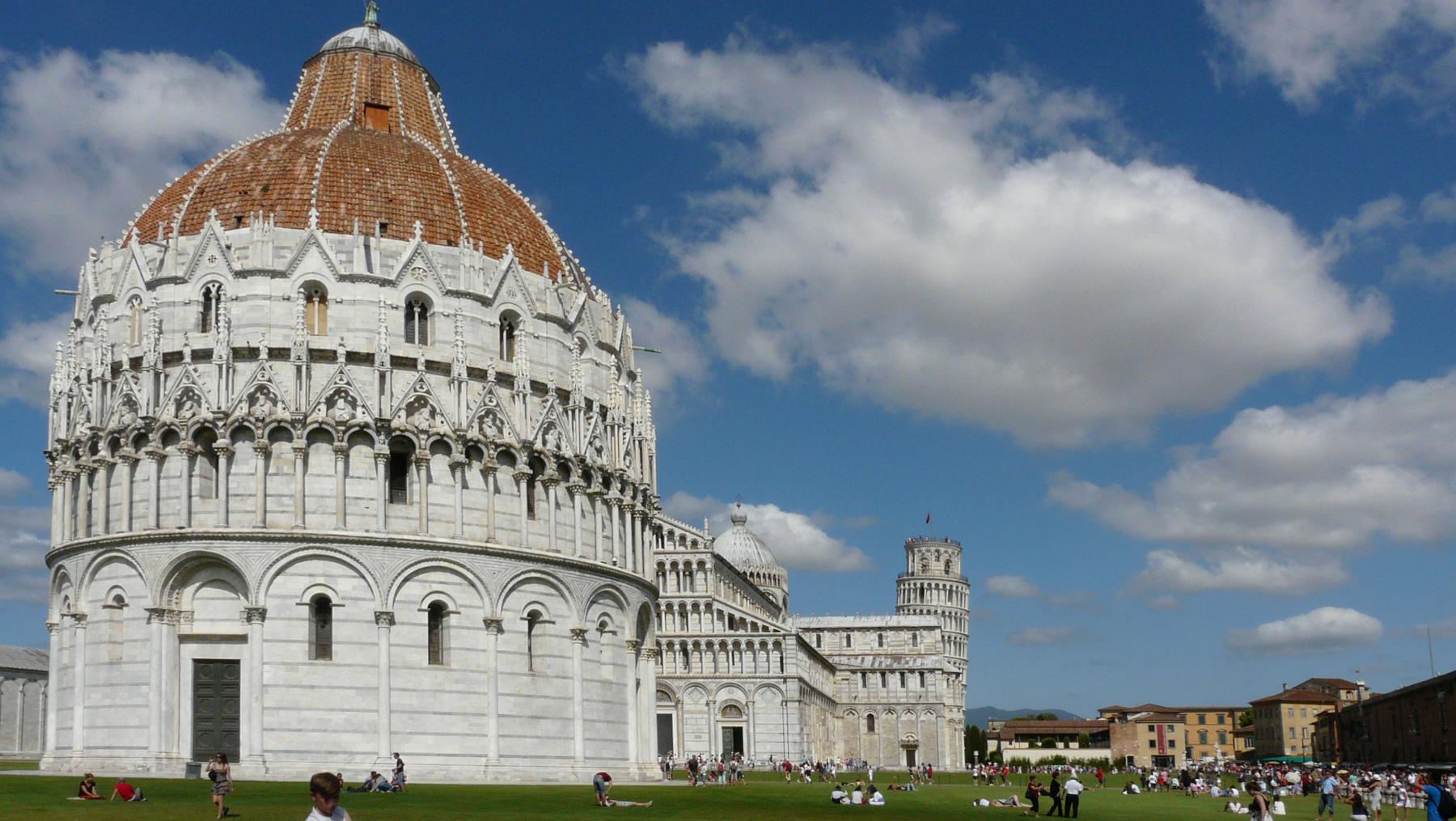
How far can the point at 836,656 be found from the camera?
149m

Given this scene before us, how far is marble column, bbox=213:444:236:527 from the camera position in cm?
4531

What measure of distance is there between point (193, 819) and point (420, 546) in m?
18.8

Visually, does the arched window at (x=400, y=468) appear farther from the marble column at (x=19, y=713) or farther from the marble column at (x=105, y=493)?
the marble column at (x=19, y=713)

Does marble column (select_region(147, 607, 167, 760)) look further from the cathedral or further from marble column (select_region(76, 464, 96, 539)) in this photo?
marble column (select_region(76, 464, 96, 539))

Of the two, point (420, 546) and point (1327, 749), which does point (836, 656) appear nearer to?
point (1327, 749)

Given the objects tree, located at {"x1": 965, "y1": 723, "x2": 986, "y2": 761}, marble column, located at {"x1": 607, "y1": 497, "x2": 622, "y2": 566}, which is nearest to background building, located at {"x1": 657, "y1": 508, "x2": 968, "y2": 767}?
tree, located at {"x1": 965, "y1": 723, "x2": 986, "y2": 761}

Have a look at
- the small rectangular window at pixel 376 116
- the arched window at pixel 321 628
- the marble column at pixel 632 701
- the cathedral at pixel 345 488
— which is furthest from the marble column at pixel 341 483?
the small rectangular window at pixel 376 116

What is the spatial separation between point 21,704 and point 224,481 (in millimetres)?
66980

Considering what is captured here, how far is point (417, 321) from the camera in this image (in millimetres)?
49375

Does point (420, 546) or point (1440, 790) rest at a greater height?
point (420, 546)

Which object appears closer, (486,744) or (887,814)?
(887,814)

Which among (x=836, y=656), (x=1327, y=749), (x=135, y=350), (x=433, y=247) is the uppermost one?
(x=433, y=247)

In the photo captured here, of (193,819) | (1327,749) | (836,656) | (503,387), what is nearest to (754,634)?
(836,656)

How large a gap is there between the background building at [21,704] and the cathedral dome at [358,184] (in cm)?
5884
